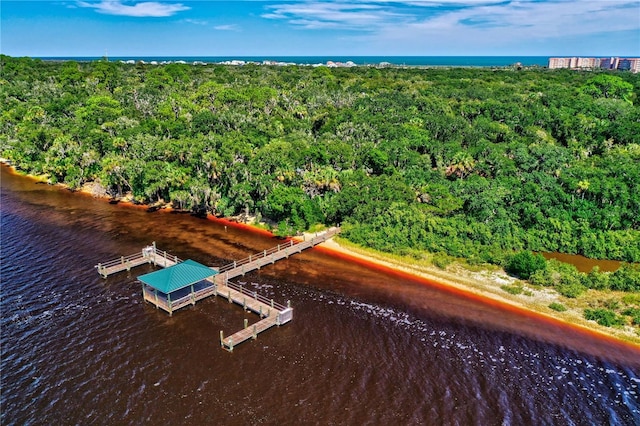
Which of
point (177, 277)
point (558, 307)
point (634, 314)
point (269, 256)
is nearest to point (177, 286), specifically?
point (177, 277)

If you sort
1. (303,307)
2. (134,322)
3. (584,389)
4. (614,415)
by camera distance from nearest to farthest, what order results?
1. (614,415)
2. (584,389)
3. (134,322)
4. (303,307)

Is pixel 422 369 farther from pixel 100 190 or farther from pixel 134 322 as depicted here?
pixel 100 190

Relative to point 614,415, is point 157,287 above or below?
above

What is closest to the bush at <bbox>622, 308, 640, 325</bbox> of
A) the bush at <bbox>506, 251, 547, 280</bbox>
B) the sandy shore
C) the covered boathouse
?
the sandy shore

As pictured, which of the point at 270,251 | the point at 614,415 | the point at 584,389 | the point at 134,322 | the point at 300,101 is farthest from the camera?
the point at 300,101

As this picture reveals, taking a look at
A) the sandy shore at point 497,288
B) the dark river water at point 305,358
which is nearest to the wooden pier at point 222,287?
the dark river water at point 305,358

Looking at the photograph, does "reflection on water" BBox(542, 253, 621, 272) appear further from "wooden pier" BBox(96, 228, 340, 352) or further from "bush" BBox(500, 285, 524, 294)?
"wooden pier" BBox(96, 228, 340, 352)

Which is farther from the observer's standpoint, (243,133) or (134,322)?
(243,133)

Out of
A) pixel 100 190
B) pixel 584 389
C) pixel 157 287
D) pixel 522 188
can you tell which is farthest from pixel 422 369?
pixel 100 190
